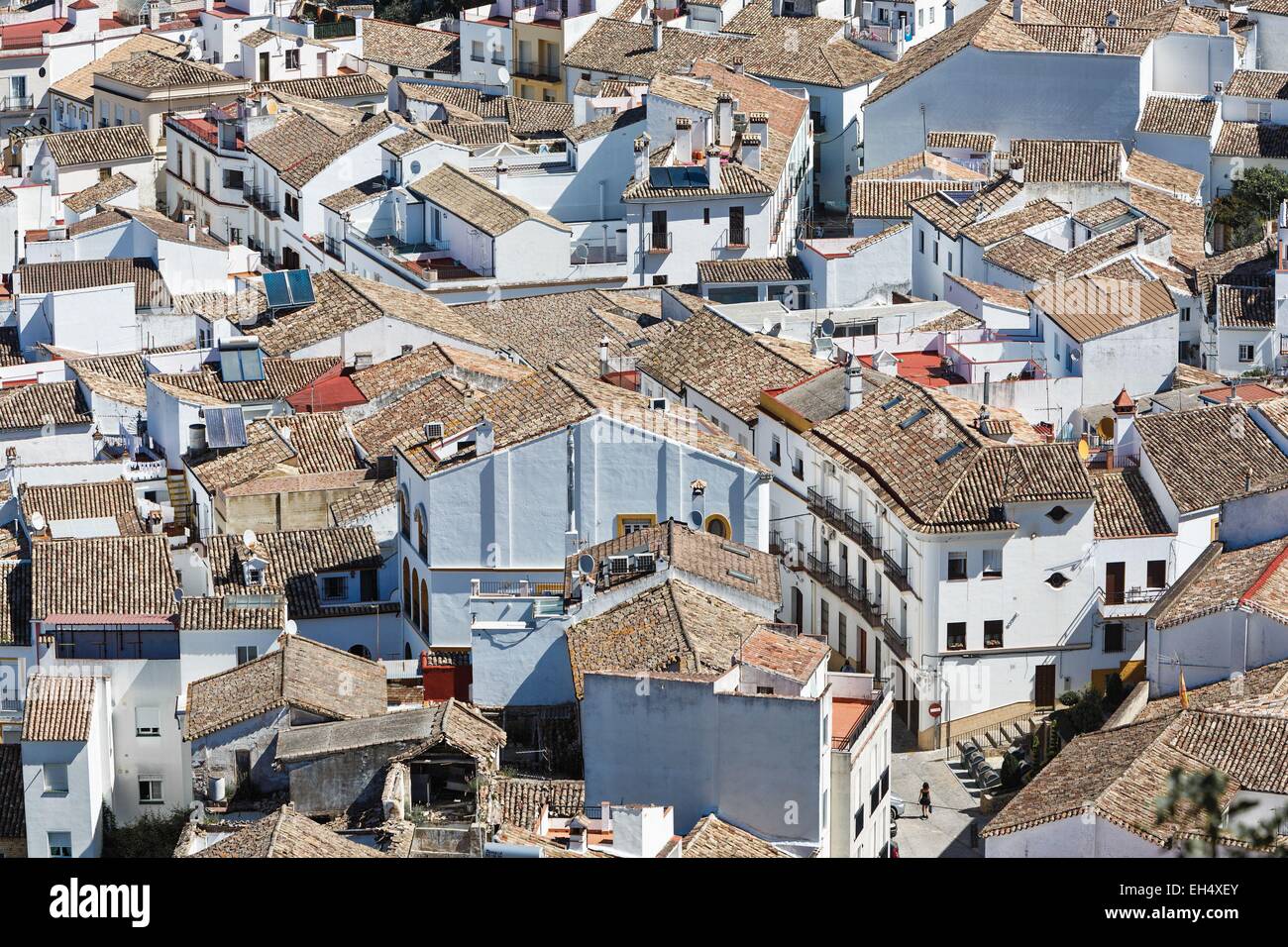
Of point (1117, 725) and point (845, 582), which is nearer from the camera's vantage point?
point (1117, 725)

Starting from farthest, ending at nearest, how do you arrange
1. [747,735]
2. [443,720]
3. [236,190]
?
[236,190] < [443,720] < [747,735]

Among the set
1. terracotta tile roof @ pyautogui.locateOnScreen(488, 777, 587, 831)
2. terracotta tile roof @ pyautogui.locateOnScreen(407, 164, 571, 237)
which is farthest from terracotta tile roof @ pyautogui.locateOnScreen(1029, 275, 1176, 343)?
terracotta tile roof @ pyautogui.locateOnScreen(488, 777, 587, 831)

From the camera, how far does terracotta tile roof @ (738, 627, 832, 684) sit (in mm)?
29109

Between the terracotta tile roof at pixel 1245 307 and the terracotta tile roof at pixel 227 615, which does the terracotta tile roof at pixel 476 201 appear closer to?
the terracotta tile roof at pixel 1245 307

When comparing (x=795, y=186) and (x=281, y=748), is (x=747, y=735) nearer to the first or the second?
(x=281, y=748)

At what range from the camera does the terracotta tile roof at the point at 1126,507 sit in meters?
38.5

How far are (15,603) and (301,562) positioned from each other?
4423mm

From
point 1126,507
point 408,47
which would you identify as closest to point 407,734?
point 1126,507

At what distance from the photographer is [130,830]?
109 feet

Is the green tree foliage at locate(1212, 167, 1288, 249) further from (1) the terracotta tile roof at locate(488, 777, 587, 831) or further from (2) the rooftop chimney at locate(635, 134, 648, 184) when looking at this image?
(1) the terracotta tile roof at locate(488, 777, 587, 831)

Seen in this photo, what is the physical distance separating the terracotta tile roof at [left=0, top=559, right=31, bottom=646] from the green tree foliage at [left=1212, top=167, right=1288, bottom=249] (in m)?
32.1

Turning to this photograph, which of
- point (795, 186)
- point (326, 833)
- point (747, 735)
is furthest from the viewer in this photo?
point (795, 186)

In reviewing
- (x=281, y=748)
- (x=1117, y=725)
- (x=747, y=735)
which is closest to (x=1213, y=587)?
(x=1117, y=725)

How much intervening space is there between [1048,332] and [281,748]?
21.0 meters
